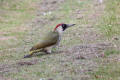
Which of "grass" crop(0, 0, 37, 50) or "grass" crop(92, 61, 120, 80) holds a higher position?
"grass" crop(0, 0, 37, 50)

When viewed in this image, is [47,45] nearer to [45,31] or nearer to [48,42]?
[48,42]

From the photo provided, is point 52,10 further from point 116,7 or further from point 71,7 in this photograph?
point 116,7

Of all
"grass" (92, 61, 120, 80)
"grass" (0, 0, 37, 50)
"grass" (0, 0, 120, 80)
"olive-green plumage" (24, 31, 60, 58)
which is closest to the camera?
"grass" (92, 61, 120, 80)

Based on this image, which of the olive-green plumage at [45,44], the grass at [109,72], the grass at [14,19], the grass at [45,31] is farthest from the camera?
the grass at [14,19]

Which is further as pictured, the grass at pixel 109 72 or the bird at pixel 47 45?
the bird at pixel 47 45

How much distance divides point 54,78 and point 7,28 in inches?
268

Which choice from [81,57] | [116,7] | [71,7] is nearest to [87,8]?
[71,7]

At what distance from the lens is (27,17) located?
1367cm

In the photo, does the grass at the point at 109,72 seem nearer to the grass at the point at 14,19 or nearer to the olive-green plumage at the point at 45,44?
the olive-green plumage at the point at 45,44

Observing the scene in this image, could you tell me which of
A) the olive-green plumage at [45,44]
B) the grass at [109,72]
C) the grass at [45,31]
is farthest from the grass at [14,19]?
the grass at [109,72]

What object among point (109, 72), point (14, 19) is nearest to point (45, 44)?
point (109, 72)

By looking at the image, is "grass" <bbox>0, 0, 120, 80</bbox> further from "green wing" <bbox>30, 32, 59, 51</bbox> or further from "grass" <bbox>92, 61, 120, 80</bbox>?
"green wing" <bbox>30, 32, 59, 51</bbox>

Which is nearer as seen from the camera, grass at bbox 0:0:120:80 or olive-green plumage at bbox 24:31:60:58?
grass at bbox 0:0:120:80

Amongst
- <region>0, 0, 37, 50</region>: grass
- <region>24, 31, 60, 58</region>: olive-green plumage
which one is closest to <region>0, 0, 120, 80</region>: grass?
<region>0, 0, 37, 50</region>: grass
